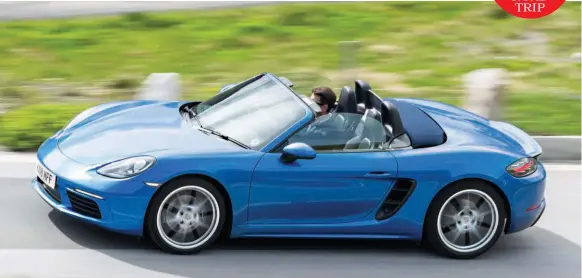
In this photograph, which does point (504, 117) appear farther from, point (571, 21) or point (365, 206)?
point (571, 21)

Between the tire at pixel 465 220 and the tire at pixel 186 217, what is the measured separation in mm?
1600

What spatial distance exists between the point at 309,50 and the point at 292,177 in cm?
794

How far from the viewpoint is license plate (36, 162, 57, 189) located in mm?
7805

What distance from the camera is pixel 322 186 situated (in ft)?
25.5

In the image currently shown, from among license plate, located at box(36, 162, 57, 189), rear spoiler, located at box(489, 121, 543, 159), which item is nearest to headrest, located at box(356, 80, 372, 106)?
rear spoiler, located at box(489, 121, 543, 159)

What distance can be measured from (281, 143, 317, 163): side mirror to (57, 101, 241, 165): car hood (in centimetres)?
40

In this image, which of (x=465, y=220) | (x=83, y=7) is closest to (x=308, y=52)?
(x=83, y=7)

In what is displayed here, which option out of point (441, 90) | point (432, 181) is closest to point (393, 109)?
point (432, 181)

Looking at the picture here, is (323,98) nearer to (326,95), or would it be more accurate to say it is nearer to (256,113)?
(326,95)

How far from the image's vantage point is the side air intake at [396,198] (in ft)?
25.9

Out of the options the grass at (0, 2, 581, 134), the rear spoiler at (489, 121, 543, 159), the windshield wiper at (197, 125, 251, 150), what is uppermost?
the windshield wiper at (197, 125, 251, 150)

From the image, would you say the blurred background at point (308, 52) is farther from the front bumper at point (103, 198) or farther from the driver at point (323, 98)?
the front bumper at point (103, 198)

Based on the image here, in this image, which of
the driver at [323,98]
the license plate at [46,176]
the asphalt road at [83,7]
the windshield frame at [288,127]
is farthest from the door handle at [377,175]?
the asphalt road at [83,7]

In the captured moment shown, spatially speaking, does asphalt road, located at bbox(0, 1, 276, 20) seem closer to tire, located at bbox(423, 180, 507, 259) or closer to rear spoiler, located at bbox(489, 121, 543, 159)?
rear spoiler, located at bbox(489, 121, 543, 159)
